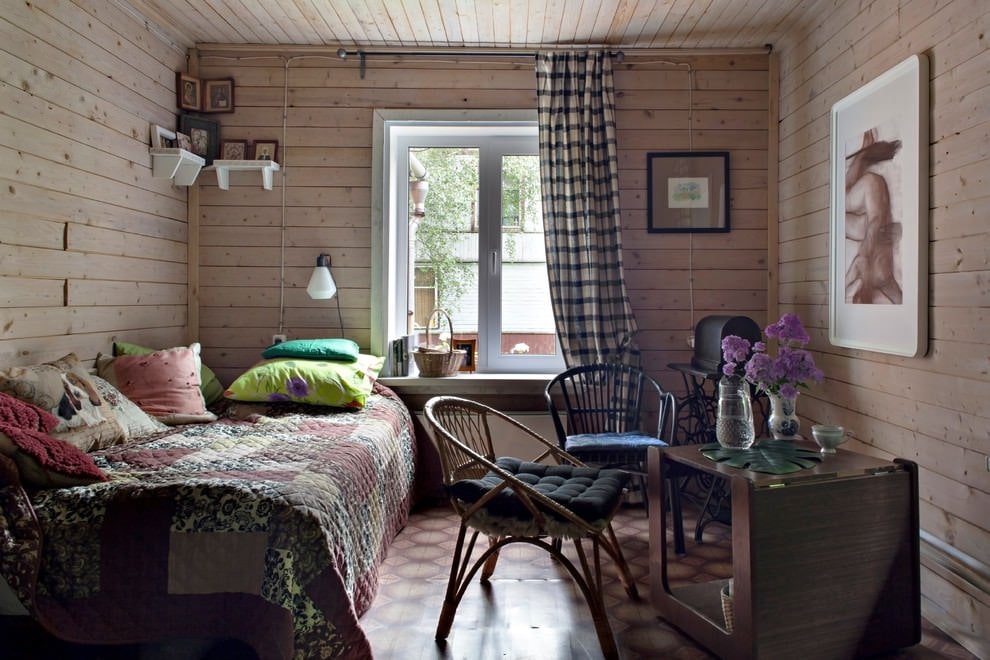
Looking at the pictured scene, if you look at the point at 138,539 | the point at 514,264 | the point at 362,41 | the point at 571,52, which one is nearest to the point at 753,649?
the point at 138,539

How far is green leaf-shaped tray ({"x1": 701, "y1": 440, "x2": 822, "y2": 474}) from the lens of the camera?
1990mm

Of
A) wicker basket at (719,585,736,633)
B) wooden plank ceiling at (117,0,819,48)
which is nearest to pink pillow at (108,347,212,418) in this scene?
wooden plank ceiling at (117,0,819,48)

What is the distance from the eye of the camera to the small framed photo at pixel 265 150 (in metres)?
3.57

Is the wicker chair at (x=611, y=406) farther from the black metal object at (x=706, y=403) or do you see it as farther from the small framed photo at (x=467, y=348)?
the small framed photo at (x=467, y=348)

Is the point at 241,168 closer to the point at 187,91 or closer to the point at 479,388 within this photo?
the point at 187,91

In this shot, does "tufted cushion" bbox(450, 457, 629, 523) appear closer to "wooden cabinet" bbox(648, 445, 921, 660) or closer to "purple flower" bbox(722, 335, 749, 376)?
"wooden cabinet" bbox(648, 445, 921, 660)

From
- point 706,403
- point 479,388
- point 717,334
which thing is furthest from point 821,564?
point 479,388

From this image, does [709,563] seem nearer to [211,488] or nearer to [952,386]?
[952,386]

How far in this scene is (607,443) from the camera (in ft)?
9.80

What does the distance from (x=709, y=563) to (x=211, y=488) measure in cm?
195

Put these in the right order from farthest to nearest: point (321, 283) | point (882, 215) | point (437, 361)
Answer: point (437, 361), point (321, 283), point (882, 215)

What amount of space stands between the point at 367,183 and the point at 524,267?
0.98m

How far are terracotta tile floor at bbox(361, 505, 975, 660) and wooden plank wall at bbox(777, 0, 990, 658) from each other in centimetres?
26

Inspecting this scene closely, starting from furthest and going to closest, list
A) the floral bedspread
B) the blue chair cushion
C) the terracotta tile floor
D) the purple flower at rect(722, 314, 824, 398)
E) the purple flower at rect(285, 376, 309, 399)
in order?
the purple flower at rect(285, 376, 309, 399) < the blue chair cushion < the purple flower at rect(722, 314, 824, 398) < the terracotta tile floor < the floral bedspread
